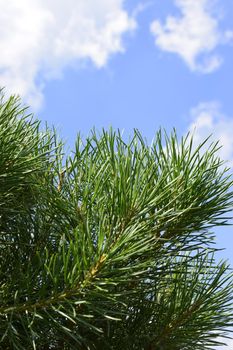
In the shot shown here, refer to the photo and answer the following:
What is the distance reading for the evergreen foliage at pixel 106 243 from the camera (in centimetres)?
88

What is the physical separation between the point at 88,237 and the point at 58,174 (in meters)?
0.22

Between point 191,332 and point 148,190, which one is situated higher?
point 148,190

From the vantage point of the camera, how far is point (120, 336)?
1014 mm

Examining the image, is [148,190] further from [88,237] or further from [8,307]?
[8,307]

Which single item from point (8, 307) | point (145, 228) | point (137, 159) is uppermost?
point (137, 159)

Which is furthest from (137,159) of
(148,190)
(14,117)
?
(14,117)

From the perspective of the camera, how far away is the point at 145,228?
0.92 metres

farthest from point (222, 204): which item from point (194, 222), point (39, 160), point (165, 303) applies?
point (39, 160)

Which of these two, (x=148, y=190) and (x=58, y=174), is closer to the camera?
(x=148, y=190)

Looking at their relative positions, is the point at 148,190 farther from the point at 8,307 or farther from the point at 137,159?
the point at 8,307

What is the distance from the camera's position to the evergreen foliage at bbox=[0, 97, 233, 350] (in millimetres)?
875

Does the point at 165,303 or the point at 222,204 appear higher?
the point at 222,204

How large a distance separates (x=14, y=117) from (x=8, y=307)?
12.1 inches

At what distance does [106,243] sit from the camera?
0.87 meters
